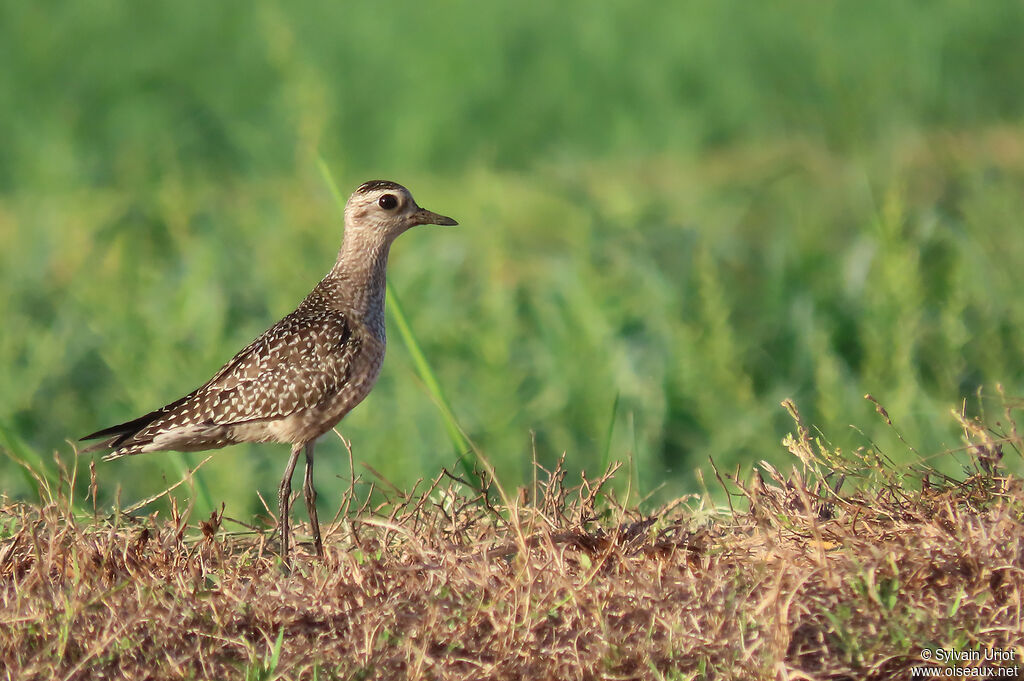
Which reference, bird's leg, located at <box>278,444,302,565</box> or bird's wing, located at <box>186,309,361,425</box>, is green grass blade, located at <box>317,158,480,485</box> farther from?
bird's leg, located at <box>278,444,302,565</box>

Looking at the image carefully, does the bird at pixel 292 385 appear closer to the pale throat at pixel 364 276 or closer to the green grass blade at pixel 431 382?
the pale throat at pixel 364 276

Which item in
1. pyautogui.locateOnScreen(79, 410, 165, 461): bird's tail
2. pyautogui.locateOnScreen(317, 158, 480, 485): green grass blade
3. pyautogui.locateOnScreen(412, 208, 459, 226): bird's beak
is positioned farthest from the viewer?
pyautogui.locateOnScreen(412, 208, 459, 226): bird's beak

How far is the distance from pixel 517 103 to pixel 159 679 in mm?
11424

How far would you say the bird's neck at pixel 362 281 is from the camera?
480 cm

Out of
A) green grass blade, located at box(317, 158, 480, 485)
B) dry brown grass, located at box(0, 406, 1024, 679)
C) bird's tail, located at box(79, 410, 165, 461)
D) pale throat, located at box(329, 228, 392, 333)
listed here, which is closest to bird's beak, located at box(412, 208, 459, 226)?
pale throat, located at box(329, 228, 392, 333)

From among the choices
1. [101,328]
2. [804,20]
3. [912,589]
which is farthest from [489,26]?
[912,589]

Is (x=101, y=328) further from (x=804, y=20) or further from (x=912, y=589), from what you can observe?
(x=804, y=20)

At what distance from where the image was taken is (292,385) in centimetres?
458

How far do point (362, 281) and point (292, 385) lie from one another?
1.69ft

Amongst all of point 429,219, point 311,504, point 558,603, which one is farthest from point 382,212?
point 558,603

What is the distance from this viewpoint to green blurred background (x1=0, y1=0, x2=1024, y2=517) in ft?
25.6

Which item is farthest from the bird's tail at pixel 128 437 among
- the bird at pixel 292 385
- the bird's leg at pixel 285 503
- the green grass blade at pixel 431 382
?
the green grass blade at pixel 431 382

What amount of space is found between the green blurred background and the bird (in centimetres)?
19

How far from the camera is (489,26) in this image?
49.0 ft
